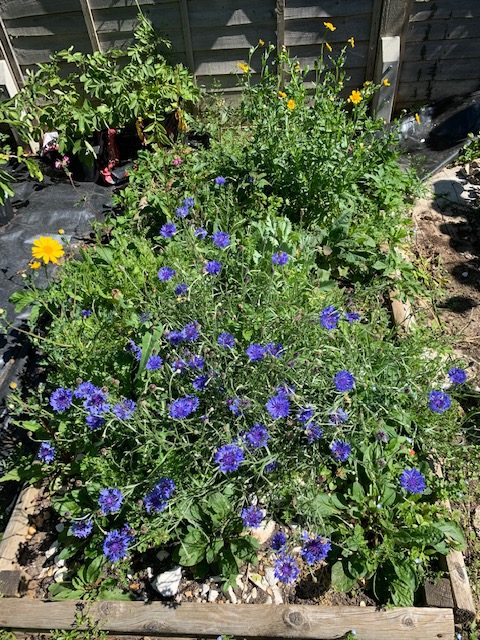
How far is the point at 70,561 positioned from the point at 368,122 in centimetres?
295

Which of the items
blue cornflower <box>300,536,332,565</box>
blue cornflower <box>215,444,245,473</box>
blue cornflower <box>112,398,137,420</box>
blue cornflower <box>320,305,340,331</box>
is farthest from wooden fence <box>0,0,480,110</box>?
blue cornflower <box>300,536,332,565</box>

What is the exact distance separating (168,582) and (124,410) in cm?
78

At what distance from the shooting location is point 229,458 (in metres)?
1.74

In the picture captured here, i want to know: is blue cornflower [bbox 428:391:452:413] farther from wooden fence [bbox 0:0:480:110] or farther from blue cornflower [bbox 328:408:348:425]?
wooden fence [bbox 0:0:480:110]

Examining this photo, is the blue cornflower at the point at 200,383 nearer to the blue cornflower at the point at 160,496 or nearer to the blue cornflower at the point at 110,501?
the blue cornflower at the point at 160,496

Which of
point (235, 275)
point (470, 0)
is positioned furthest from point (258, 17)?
point (235, 275)

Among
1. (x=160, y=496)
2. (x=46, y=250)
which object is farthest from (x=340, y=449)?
(x=46, y=250)

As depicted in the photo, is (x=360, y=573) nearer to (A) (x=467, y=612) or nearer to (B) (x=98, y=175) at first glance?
(A) (x=467, y=612)

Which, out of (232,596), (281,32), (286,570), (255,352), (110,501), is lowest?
(232,596)

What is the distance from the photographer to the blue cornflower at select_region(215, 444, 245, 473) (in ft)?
5.69

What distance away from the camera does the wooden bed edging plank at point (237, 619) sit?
6.03 feet

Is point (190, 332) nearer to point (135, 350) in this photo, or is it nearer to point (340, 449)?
point (135, 350)

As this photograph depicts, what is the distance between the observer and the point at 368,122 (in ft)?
10.5

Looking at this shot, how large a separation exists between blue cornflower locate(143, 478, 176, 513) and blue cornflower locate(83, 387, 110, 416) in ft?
1.13
